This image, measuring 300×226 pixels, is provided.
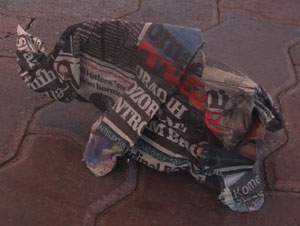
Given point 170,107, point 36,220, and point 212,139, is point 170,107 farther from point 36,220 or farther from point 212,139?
point 36,220

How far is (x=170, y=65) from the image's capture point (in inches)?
42.4

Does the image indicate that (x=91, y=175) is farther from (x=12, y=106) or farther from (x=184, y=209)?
(x=12, y=106)

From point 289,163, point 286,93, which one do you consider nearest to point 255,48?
point 286,93

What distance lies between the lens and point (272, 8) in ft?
7.34

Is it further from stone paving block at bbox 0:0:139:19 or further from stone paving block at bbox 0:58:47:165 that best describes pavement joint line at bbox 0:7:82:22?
stone paving block at bbox 0:58:47:165

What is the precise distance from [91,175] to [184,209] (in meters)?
0.28

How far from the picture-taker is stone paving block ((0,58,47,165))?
133 centimetres

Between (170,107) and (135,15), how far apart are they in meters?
1.01

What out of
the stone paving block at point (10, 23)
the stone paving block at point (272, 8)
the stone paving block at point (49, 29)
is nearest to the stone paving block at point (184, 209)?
the stone paving block at point (49, 29)

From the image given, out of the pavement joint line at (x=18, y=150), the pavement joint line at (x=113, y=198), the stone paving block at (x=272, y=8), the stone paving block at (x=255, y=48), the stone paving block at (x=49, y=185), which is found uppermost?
the stone paving block at (x=272, y=8)

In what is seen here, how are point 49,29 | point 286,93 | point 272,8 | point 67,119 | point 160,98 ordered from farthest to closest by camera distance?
point 272,8 → point 49,29 → point 286,93 → point 67,119 → point 160,98

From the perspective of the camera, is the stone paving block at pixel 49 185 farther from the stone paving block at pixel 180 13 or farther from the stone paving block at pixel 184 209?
the stone paving block at pixel 180 13

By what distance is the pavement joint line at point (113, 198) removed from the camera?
1137 mm

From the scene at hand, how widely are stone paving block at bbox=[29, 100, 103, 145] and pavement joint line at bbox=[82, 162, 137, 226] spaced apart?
196 mm
